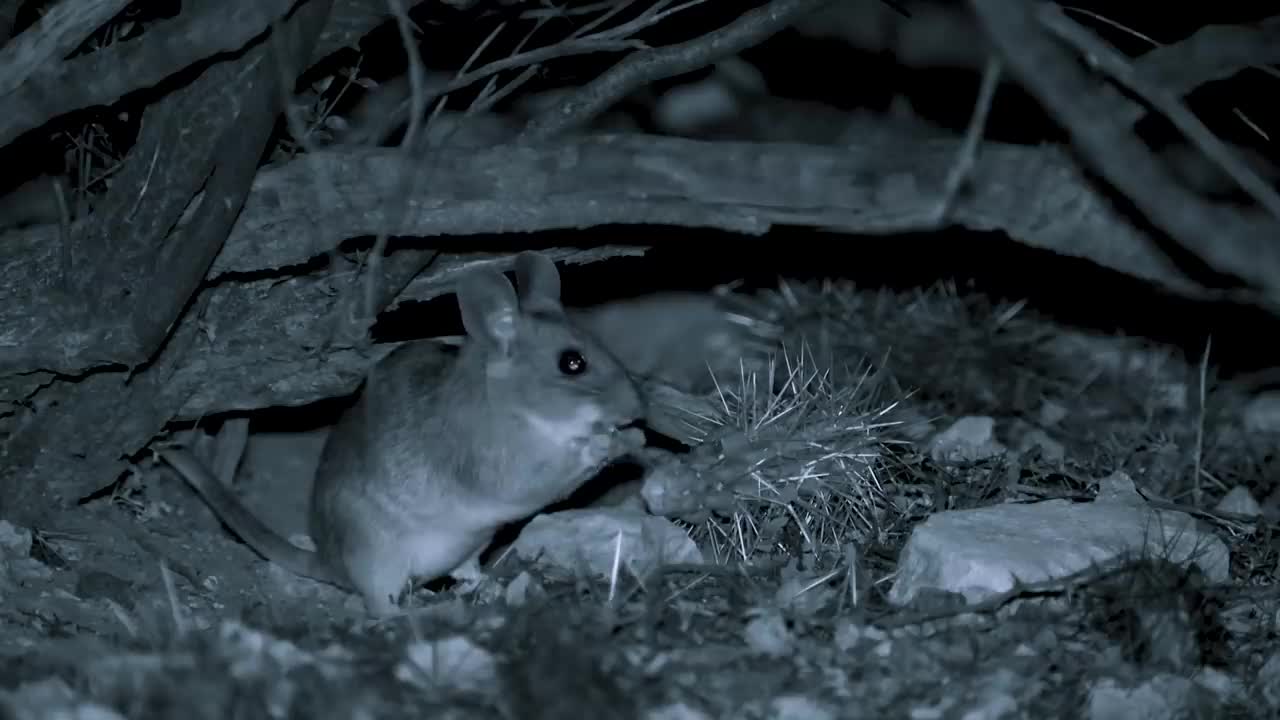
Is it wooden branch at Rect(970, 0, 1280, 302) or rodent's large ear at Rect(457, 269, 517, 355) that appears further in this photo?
rodent's large ear at Rect(457, 269, 517, 355)

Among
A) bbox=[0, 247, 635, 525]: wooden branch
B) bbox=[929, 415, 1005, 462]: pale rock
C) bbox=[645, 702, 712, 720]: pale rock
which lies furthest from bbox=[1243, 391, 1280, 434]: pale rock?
bbox=[645, 702, 712, 720]: pale rock

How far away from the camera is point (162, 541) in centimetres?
529

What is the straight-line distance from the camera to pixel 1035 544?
433 centimetres

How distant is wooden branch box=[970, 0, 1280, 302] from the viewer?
3020 millimetres

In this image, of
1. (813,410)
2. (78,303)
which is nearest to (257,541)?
(78,303)

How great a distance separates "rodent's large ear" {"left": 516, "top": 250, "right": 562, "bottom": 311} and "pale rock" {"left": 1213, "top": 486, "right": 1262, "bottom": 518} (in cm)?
273

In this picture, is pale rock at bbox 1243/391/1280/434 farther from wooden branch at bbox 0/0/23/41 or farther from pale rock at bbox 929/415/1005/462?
wooden branch at bbox 0/0/23/41

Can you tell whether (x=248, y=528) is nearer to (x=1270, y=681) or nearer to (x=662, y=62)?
(x=662, y=62)

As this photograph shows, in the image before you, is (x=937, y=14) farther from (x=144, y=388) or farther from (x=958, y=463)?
(x=144, y=388)

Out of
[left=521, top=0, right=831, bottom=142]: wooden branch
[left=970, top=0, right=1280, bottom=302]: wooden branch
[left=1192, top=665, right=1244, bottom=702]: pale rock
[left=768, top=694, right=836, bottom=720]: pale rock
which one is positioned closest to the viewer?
[left=970, top=0, right=1280, bottom=302]: wooden branch

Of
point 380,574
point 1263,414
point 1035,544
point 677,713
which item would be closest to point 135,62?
point 380,574

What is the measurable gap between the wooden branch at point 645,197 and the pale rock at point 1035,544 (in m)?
0.88

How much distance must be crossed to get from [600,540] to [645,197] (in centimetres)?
139

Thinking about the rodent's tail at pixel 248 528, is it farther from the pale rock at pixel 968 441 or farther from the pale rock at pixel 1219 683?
the pale rock at pixel 1219 683
